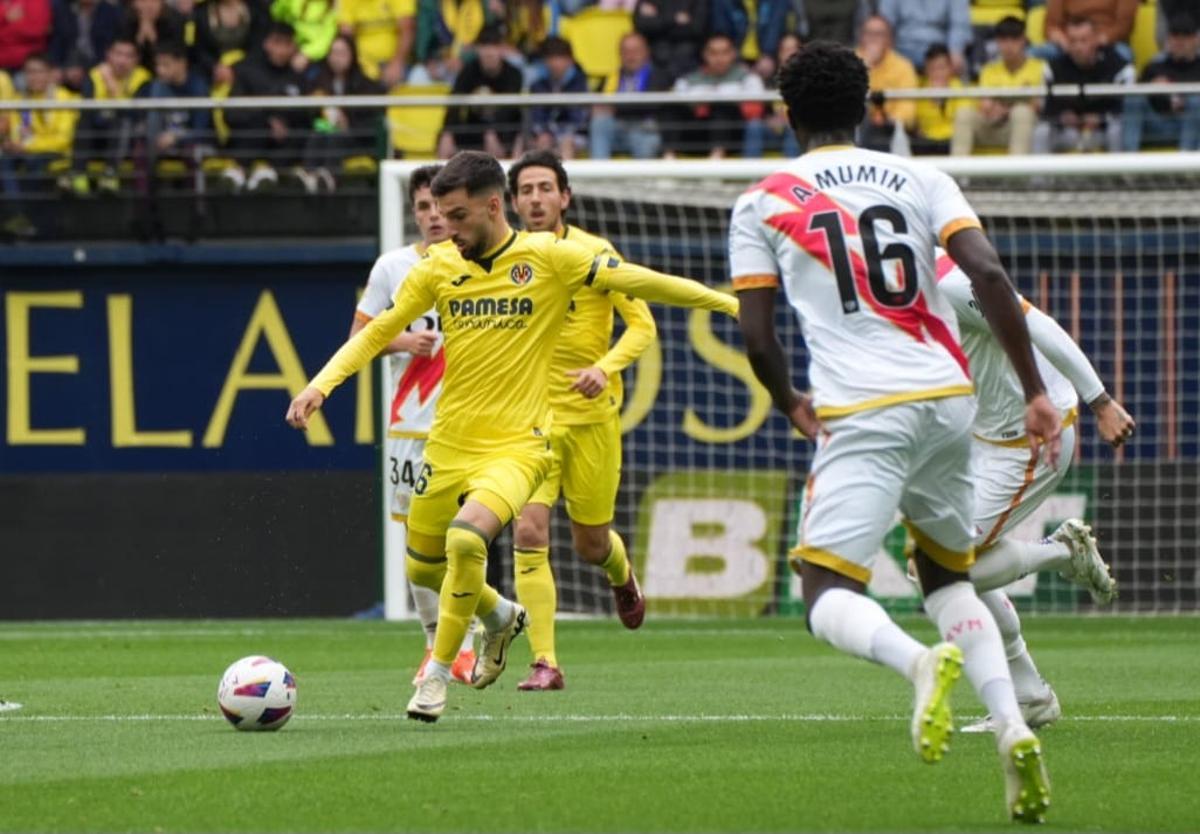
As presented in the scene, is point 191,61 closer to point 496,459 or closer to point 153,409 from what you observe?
point 153,409

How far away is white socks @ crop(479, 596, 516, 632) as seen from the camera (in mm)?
9555

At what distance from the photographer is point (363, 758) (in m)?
7.55

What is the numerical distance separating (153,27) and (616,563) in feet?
30.9

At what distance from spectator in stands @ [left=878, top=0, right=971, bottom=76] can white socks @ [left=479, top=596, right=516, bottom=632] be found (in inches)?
393

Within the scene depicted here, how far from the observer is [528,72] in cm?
1895

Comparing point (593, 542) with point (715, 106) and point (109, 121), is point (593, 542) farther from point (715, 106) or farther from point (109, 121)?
point (109, 121)

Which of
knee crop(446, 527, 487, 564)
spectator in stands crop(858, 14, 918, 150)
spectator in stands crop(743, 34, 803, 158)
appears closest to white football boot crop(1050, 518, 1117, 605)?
knee crop(446, 527, 487, 564)

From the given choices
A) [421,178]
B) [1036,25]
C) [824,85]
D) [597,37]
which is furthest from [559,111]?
[824,85]

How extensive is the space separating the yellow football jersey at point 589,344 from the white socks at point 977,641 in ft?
15.6

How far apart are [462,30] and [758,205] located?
1312cm

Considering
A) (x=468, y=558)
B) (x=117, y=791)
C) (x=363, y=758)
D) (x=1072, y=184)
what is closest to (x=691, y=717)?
(x=468, y=558)

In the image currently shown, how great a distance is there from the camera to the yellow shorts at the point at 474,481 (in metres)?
8.80

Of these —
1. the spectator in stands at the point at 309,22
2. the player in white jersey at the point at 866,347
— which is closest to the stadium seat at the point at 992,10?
the spectator in stands at the point at 309,22

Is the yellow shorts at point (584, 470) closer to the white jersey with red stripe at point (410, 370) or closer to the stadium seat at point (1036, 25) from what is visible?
the white jersey with red stripe at point (410, 370)
